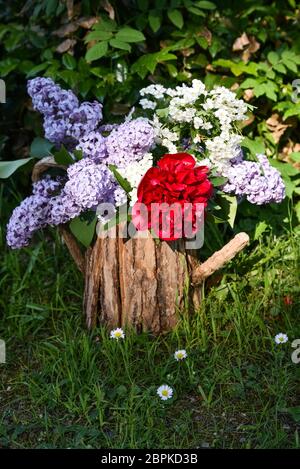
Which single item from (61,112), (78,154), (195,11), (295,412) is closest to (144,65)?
(195,11)

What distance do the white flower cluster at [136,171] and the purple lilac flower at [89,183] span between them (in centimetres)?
8

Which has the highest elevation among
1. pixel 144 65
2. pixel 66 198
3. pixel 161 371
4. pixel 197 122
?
pixel 144 65

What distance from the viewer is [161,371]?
300cm

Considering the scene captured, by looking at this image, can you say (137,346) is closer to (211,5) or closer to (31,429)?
(31,429)

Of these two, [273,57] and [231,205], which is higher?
[273,57]

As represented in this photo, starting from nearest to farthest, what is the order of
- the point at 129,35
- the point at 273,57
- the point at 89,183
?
the point at 89,183 → the point at 129,35 → the point at 273,57

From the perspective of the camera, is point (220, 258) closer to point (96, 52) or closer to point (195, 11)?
point (96, 52)

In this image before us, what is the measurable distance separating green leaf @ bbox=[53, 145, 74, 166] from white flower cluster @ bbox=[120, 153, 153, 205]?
9.8 inches

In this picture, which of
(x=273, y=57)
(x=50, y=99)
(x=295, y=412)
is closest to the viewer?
(x=295, y=412)

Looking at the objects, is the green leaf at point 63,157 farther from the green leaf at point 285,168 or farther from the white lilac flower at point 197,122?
the green leaf at point 285,168

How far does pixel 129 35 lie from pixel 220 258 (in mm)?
1081

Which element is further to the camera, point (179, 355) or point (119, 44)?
point (119, 44)

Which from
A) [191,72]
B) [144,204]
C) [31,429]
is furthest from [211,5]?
[31,429]
